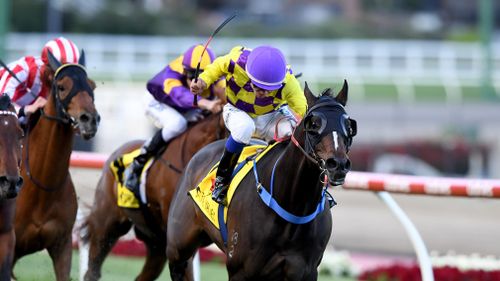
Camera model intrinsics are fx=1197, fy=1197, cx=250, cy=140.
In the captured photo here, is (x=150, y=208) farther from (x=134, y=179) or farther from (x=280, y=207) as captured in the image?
(x=280, y=207)

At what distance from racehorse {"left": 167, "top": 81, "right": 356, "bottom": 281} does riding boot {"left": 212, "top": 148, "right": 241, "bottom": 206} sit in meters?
0.11

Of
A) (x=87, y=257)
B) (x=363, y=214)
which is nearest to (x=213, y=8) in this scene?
(x=363, y=214)

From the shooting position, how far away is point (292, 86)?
20.6 ft

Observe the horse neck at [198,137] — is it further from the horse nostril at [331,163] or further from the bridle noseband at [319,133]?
the horse nostril at [331,163]

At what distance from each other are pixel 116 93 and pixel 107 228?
12416 millimetres

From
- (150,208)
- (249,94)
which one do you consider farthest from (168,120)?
(249,94)

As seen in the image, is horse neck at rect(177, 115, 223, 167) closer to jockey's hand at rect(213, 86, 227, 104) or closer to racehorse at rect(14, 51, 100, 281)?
jockey's hand at rect(213, 86, 227, 104)

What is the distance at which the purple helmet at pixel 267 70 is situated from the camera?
5.97 meters

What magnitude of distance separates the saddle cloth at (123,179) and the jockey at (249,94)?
153 cm

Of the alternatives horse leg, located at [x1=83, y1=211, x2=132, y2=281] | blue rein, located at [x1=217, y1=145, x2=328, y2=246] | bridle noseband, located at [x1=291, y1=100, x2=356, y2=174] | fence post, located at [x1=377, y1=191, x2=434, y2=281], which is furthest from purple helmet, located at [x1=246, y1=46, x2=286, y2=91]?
horse leg, located at [x1=83, y1=211, x2=132, y2=281]

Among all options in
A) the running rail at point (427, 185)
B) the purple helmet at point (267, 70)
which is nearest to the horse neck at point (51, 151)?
the purple helmet at point (267, 70)

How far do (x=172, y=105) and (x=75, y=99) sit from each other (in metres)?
1.19

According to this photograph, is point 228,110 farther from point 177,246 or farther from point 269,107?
point 177,246

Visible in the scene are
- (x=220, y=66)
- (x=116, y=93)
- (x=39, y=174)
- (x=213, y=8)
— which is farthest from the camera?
(x=213, y=8)
